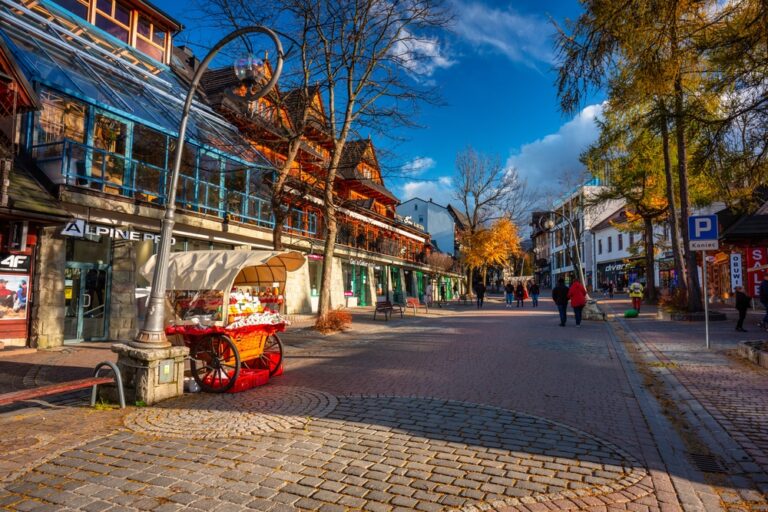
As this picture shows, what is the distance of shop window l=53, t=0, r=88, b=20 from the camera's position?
1620 cm

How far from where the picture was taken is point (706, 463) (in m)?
4.22

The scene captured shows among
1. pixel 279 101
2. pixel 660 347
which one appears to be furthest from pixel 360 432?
pixel 279 101

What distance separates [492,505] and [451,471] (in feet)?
2.06

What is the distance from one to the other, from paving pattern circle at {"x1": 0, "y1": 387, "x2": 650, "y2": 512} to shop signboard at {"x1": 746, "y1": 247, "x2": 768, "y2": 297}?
2736cm

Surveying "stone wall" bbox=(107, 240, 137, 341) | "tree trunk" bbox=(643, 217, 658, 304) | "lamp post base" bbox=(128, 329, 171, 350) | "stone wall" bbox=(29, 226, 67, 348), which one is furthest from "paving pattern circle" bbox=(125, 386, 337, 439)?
"tree trunk" bbox=(643, 217, 658, 304)

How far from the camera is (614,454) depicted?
438cm

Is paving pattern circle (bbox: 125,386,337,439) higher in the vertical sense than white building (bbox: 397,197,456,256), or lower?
lower

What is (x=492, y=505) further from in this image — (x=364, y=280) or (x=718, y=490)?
(x=364, y=280)

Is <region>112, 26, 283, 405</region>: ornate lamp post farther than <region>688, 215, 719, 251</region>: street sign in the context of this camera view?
No

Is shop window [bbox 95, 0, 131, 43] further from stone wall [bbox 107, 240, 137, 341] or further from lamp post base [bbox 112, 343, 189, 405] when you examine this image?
lamp post base [bbox 112, 343, 189, 405]

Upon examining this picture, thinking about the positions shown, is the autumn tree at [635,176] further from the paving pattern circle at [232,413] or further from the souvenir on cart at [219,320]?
the paving pattern circle at [232,413]

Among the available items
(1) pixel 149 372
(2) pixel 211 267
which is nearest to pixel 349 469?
(1) pixel 149 372

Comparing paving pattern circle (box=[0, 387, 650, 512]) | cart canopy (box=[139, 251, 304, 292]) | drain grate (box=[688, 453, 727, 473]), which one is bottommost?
drain grate (box=[688, 453, 727, 473])

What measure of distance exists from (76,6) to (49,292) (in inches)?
428
